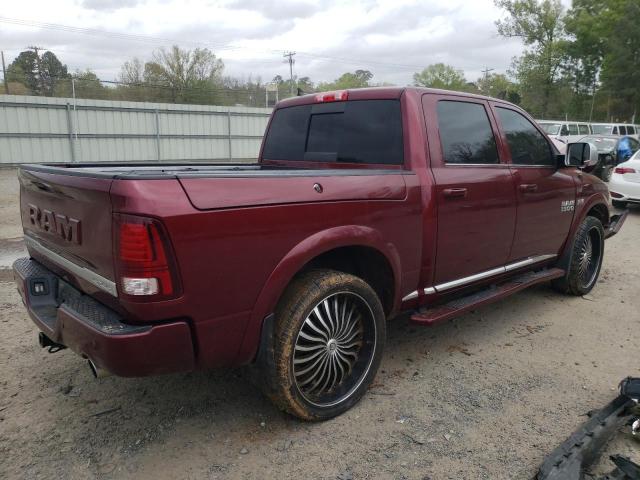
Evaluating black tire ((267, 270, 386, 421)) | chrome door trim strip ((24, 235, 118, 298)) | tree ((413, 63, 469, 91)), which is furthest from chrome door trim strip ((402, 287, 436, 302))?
tree ((413, 63, 469, 91))

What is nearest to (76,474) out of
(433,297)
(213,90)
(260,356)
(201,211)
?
(260,356)

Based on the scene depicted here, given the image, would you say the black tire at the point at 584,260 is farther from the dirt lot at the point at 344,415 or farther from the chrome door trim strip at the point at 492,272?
the dirt lot at the point at 344,415

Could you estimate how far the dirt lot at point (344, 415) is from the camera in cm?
255

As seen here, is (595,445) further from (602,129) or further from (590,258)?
(602,129)

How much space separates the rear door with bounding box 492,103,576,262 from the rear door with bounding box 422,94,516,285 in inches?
6.7

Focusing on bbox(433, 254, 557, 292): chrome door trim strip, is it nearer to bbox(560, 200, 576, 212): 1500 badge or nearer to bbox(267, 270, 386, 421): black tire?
bbox(560, 200, 576, 212): 1500 badge

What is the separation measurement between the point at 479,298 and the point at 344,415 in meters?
1.46

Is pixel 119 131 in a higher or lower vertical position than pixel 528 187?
higher

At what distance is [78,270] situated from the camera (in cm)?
251

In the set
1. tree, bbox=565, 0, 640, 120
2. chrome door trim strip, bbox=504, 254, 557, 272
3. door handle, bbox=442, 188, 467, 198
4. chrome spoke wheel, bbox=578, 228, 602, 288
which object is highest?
tree, bbox=565, 0, 640, 120

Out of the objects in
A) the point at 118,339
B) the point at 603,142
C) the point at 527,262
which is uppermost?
the point at 603,142

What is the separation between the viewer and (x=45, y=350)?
3705 mm

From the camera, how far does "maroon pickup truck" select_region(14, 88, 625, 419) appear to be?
2.19 m

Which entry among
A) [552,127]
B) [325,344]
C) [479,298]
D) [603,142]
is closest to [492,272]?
[479,298]
